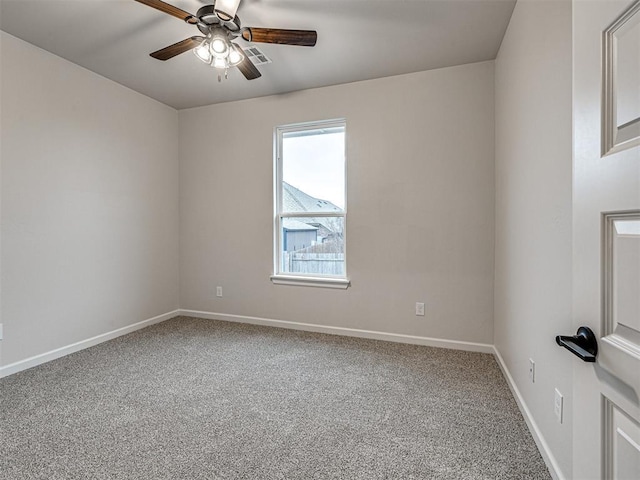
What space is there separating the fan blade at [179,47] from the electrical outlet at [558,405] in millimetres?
2754

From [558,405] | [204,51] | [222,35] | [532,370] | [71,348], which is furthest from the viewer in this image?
[71,348]

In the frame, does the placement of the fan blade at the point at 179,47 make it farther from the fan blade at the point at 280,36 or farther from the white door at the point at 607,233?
the white door at the point at 607,233

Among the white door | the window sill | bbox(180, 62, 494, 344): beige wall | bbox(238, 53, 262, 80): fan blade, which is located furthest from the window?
the white door

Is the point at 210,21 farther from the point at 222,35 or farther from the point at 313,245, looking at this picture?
the point at 313,245

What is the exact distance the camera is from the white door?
1.84 ft

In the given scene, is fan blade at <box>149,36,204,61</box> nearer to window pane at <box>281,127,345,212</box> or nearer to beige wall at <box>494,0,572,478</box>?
window pane at <box>281,127,345,212</box>

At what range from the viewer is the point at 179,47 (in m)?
2.13

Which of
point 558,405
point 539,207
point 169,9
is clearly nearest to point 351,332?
point 558,405

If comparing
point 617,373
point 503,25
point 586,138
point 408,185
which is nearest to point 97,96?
point 408,185

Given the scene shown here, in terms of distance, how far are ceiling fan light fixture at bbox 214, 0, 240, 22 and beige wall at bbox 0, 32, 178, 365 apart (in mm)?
1906

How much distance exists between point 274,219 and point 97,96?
6.88 ft

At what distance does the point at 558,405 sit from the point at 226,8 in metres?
2.61

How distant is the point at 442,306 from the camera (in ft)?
9.84

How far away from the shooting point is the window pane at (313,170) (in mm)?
3402
